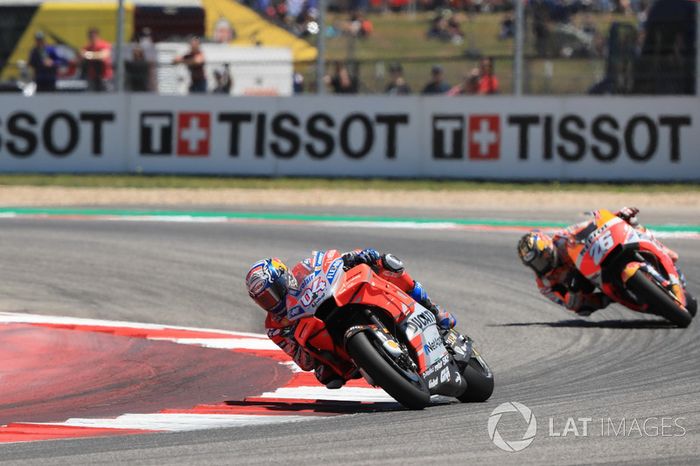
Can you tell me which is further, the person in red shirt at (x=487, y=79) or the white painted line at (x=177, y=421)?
the person in red shirt at (x=487, y=79)

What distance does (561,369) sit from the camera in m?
8.83

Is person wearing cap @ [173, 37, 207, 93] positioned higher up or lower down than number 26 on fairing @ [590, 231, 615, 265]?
higher up

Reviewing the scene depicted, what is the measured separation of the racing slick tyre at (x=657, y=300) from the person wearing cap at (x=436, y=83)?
12.4m

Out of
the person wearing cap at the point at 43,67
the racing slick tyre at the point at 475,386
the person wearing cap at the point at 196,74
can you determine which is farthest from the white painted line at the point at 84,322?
the person wearing cap at the point at 43,67

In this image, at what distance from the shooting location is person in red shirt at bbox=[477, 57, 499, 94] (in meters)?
22.4

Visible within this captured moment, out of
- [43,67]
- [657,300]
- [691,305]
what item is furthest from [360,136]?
[657,300]

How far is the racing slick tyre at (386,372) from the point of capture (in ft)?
23.0

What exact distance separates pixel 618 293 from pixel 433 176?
38.6 ft

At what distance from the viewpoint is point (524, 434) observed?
6.32 m

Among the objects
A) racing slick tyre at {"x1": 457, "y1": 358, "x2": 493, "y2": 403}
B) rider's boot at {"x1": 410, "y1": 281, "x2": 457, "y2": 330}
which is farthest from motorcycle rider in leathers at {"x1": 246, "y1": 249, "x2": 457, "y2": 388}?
racing slick tyre at {"x1": 457, "y1": 358, "x2": 493, "y2": 403}

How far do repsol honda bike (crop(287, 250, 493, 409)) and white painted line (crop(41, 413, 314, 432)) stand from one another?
51 centimetres

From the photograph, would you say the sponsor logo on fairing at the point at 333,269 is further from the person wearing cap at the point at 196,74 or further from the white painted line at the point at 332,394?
the person wearing cap at the point at 196,74

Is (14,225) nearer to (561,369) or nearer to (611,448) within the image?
(561,369)

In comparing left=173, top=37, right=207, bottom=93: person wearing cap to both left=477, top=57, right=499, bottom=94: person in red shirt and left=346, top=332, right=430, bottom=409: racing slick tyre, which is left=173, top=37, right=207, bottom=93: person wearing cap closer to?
left=477, top=57, right=499, bottom=94: person in red shirt
